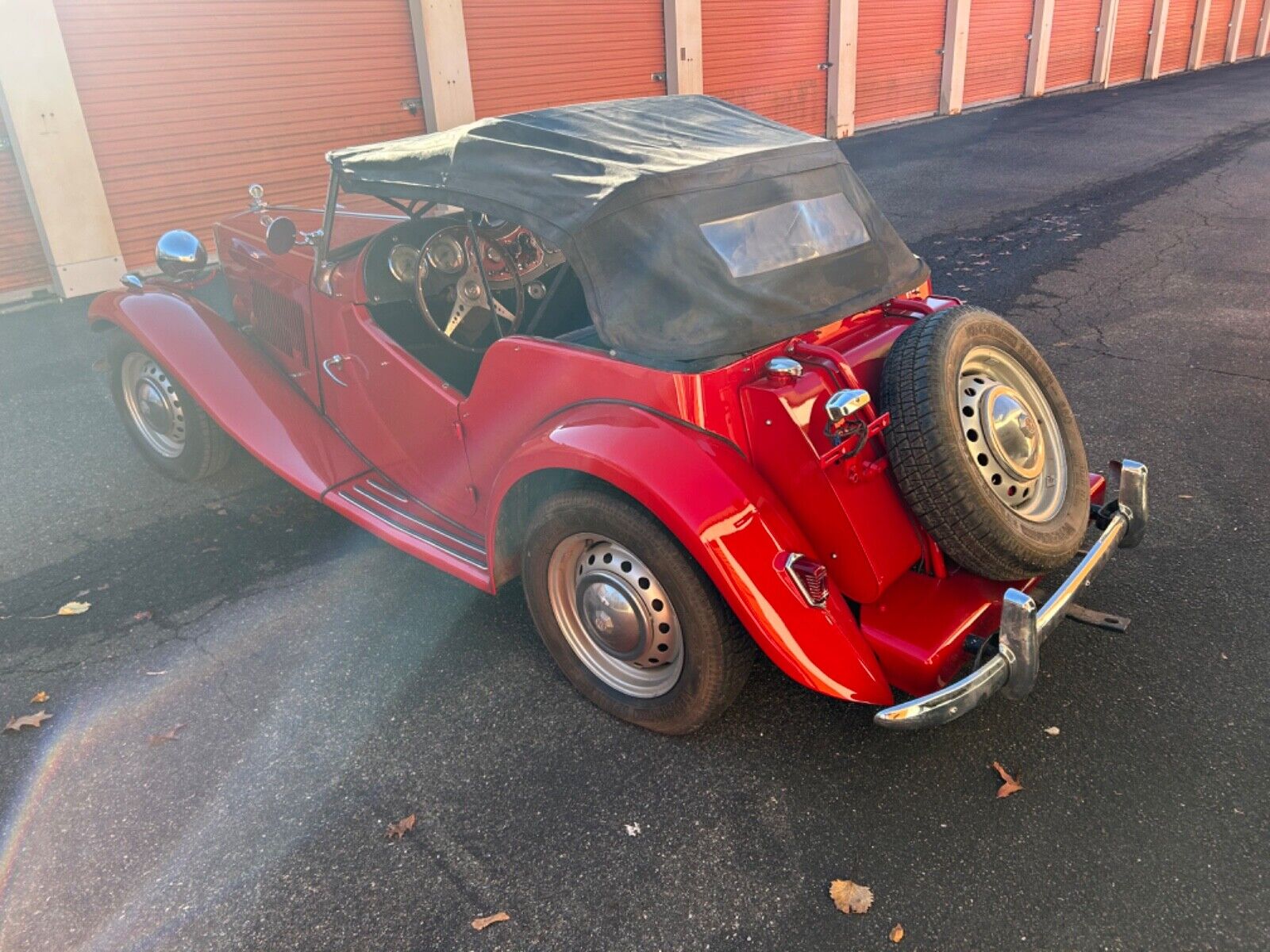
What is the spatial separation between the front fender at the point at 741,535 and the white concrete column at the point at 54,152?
7876 mm

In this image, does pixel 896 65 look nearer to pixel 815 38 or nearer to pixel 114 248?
pixel 815 38

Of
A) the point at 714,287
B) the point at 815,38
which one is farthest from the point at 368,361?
the point at 815,38

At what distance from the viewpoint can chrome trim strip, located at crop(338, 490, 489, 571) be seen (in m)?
3.39

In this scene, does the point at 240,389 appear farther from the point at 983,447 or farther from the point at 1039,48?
the point at 1039,48

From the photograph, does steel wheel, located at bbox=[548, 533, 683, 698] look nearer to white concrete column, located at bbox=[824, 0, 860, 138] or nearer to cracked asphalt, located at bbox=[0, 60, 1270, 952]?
cracked asphalt, located at bbox=[0, 60, 1270, 952]

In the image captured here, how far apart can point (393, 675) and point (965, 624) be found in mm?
2010

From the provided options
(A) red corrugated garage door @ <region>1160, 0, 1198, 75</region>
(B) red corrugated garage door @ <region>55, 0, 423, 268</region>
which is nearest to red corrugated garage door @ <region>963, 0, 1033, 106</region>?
(A) red corrugated garage door @ <region>1160, 0, 1198, 75</region>

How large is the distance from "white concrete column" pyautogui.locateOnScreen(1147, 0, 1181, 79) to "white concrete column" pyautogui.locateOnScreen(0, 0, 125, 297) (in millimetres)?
27982

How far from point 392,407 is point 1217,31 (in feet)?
116

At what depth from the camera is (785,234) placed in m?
3.16

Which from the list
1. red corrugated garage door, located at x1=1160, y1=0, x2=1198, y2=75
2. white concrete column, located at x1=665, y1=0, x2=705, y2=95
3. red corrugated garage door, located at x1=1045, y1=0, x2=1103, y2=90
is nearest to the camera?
white concrete column, located at x1=665, y1=0, x2=705, y2=95

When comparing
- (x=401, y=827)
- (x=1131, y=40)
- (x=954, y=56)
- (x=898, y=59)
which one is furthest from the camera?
(x=1131, y=40)

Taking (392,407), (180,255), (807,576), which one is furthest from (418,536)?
(180,255)

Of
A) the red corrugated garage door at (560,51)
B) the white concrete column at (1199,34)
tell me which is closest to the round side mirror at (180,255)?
the red corrugated garage door at (560,51)
